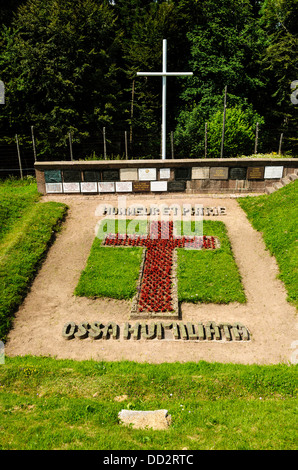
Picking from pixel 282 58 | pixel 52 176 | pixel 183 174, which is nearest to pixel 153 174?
pixel 183 174

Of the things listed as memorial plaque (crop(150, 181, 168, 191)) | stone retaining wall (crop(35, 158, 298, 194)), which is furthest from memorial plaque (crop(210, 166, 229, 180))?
memorial plaque (crop(150, 181, 168, 191))

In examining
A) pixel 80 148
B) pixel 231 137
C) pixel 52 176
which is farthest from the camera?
pixel 80 148

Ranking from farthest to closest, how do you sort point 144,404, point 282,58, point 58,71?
point 282,58, point 58,71, point 144,404

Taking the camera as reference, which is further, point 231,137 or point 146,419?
point 231,137

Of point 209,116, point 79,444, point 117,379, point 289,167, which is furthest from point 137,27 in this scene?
point 79,444

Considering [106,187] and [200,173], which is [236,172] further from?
[106,187]

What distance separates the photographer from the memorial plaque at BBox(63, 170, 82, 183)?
16.4m

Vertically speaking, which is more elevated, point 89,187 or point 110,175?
point 110,175

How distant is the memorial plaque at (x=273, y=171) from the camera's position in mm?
16594

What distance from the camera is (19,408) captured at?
652 cm

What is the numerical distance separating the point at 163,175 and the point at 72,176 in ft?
12.4

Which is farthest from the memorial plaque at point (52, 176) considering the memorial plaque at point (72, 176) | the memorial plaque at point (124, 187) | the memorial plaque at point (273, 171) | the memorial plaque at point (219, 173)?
the memorial plaque at point (273, 171)

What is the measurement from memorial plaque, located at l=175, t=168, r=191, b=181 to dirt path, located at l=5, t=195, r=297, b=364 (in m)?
4.25

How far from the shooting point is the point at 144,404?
6.69 m
